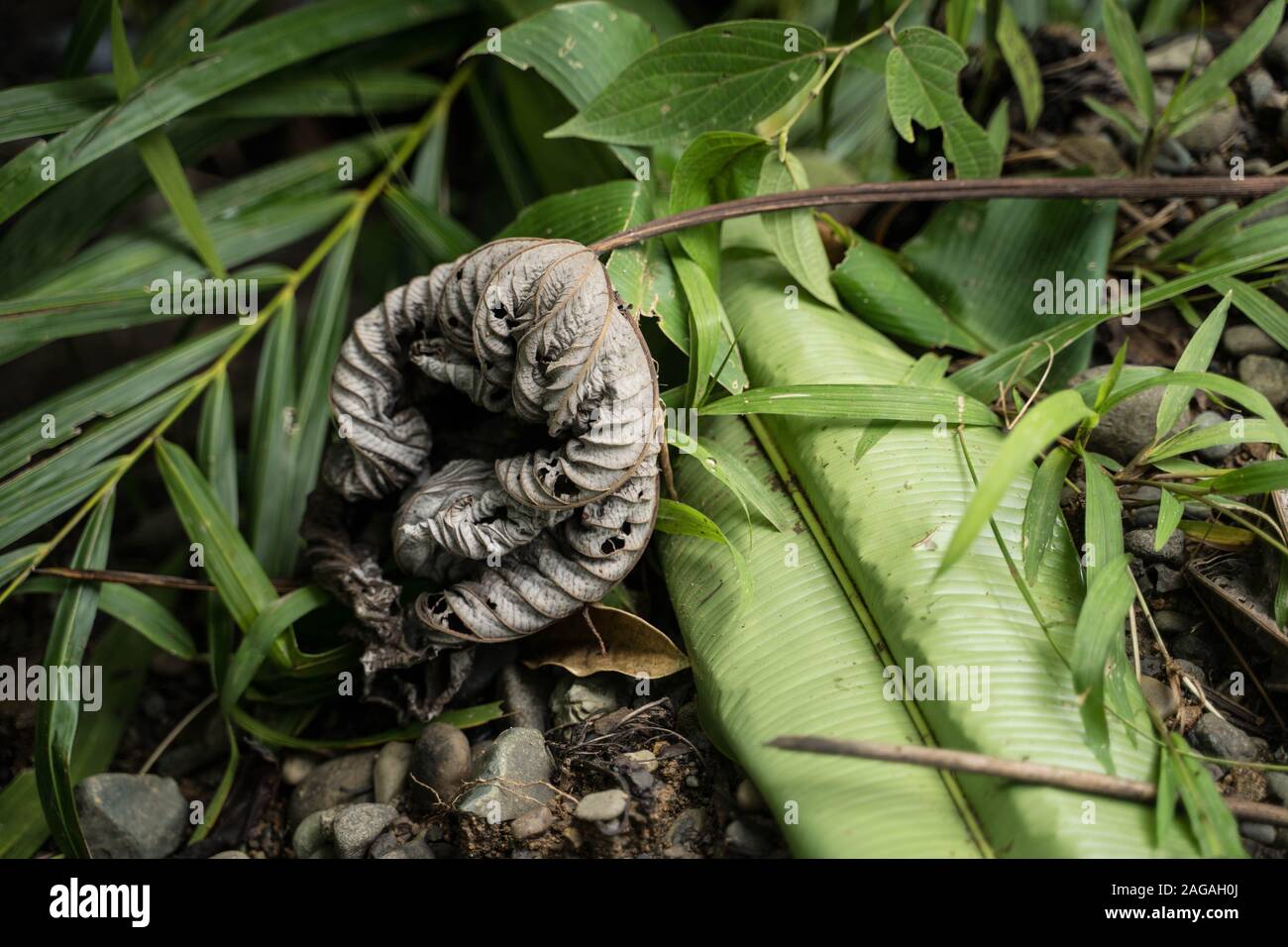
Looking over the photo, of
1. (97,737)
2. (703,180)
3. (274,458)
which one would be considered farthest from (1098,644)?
(97,737)

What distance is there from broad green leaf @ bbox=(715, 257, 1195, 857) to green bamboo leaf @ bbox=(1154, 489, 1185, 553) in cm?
12

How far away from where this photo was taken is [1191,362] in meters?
1.52

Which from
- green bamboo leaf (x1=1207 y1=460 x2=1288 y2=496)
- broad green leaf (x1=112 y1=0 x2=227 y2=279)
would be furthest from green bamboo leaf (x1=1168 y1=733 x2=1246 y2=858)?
broad green leaf (x1=112 y1=0 x2=227 y2=279)

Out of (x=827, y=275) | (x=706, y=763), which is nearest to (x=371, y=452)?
(x=706, y=763)

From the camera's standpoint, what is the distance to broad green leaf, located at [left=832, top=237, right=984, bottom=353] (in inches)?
70.7

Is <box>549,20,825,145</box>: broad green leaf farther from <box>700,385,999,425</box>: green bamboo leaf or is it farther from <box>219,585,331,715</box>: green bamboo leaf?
<box>219,585,331,715</box>: green bamboo leaf

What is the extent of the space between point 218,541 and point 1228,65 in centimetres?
209

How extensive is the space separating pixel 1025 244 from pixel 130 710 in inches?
79.5

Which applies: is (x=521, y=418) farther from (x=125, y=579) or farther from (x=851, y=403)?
(x=125, y=579)

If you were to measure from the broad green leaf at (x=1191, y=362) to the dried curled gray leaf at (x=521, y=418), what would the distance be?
0.79 meters

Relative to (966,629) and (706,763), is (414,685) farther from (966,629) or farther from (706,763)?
(966,629)

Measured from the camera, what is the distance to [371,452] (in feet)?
5.31

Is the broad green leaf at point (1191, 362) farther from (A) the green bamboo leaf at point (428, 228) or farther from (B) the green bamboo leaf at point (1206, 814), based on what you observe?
(A) the green bamboo leaf at point (428, 228)

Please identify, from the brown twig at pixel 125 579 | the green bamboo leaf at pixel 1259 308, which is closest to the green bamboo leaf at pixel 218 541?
the brown twig at pixel 125 579
